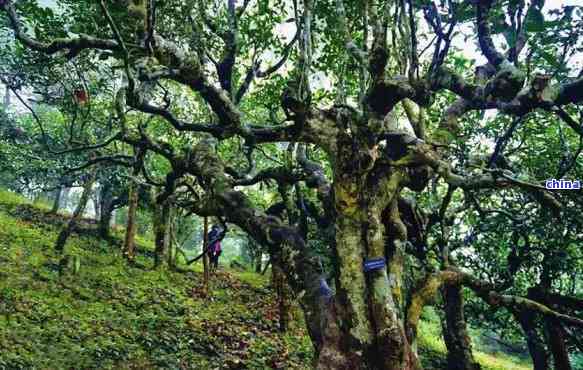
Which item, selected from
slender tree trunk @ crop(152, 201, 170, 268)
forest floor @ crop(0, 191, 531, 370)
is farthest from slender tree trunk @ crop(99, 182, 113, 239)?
slender tree trunk @ crop(152, 201, 170, 268)

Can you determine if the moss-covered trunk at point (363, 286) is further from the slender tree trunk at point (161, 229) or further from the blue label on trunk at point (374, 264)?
the slender tree trunk at point (161, 229)

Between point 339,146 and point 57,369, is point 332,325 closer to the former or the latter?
point 339,146

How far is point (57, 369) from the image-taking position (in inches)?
299

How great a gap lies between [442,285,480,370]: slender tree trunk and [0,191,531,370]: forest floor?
354 centimetres

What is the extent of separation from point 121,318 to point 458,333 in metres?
8.46

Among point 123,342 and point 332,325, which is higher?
point 332,325

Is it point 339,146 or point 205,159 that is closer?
point 339,146

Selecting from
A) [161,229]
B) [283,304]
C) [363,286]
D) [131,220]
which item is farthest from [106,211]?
[363,286]

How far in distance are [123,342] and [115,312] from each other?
2.00m

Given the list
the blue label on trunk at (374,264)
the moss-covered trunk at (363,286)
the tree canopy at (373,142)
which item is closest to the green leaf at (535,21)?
the tree canopy at (373,142)

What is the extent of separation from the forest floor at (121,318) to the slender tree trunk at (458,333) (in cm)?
354

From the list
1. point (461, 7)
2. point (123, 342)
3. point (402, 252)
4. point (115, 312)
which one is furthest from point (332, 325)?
point (115, 312)

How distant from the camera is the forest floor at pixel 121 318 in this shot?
8633mm

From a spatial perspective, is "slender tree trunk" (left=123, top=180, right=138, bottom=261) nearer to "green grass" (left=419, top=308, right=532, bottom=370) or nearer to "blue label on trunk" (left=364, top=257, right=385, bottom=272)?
"green grass" (left=419, top=308, right=532, bottom=370)
